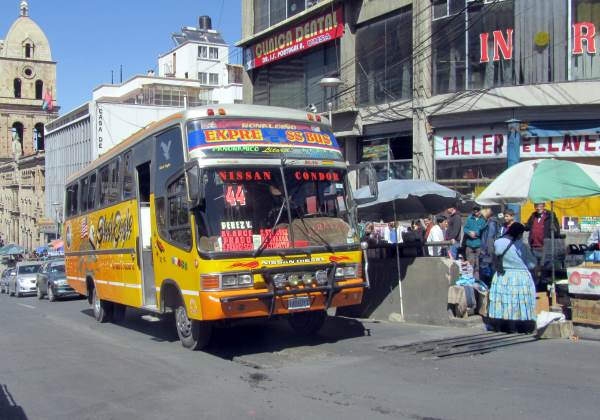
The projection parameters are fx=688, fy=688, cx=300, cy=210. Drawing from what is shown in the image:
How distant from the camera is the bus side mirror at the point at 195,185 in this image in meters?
9.02

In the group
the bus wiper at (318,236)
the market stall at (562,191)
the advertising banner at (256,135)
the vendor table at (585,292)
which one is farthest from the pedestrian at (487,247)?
the bus wiper at (318,236)

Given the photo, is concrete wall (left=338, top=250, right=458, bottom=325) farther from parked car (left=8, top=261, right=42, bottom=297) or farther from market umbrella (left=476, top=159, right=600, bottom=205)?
parked car (left=8, top=261, right=42, bottom=297)

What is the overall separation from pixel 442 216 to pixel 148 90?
46.6m

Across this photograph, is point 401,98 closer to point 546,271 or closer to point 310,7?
point 310,7

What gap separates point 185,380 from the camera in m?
8.46

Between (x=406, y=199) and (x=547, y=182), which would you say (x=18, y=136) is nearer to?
(x=406, y=199)

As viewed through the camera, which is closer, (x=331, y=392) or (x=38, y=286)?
(x=331, y=392)

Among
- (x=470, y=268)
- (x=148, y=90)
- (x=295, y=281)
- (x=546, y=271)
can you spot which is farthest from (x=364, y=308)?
(x=148, y=90)

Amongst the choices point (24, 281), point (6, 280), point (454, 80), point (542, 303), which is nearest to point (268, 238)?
point (542, 303)

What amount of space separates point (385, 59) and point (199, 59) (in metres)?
59.3

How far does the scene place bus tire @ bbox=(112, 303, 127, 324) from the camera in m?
15.2

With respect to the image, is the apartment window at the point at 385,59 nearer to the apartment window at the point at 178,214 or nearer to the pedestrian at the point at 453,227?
the pedestrian at the point at 453,227

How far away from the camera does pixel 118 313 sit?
50.6 ft

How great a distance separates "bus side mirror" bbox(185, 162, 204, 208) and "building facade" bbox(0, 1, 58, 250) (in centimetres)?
7596
